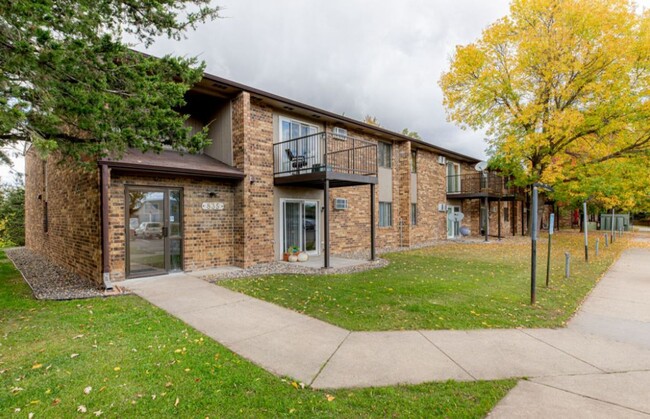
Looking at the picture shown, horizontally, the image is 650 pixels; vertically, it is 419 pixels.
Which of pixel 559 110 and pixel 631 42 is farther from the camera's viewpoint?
pixel 559 110

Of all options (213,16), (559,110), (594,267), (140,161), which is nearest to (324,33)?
(213,16)

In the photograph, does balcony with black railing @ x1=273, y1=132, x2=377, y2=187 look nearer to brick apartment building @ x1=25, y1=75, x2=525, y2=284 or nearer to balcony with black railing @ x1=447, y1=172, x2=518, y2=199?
brick apartment building @ x1=25, y1=75, x2=525, y2=284

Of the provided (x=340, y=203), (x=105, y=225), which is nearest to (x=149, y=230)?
(x=105, y=225)

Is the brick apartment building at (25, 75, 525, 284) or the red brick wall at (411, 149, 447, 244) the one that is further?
the red brick wall at (411, 149, 447, 244)

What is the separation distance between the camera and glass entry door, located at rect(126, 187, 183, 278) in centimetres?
797

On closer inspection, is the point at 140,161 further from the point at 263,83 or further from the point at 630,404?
the point at 263,83

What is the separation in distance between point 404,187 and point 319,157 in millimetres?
6359

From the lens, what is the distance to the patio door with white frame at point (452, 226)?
21.1 metres

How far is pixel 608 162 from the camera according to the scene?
15125mm

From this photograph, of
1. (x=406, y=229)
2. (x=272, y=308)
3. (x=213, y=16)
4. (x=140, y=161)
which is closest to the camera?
(x=272, y=308)

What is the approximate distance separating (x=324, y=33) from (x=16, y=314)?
14.2 metres

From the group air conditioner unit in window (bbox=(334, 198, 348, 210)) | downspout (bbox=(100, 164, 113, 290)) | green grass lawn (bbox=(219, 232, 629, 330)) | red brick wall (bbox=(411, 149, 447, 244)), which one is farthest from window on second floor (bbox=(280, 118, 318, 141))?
red brick wall (bbox=(411, 149, 447, 244))

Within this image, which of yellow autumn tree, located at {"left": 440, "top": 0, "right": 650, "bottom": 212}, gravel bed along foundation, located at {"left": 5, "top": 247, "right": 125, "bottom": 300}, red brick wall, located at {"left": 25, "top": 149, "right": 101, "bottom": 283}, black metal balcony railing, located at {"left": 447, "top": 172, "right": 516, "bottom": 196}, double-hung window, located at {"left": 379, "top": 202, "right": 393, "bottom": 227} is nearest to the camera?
gravel bed along foundation, located at {"left": 5, "top": 247, "right": 125, "bottom": 300}

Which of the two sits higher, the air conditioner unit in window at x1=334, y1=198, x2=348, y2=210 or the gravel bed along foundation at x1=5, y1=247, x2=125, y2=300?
the air conditioner unit in window at x1=334, y1=198, x2=348, y2=210
